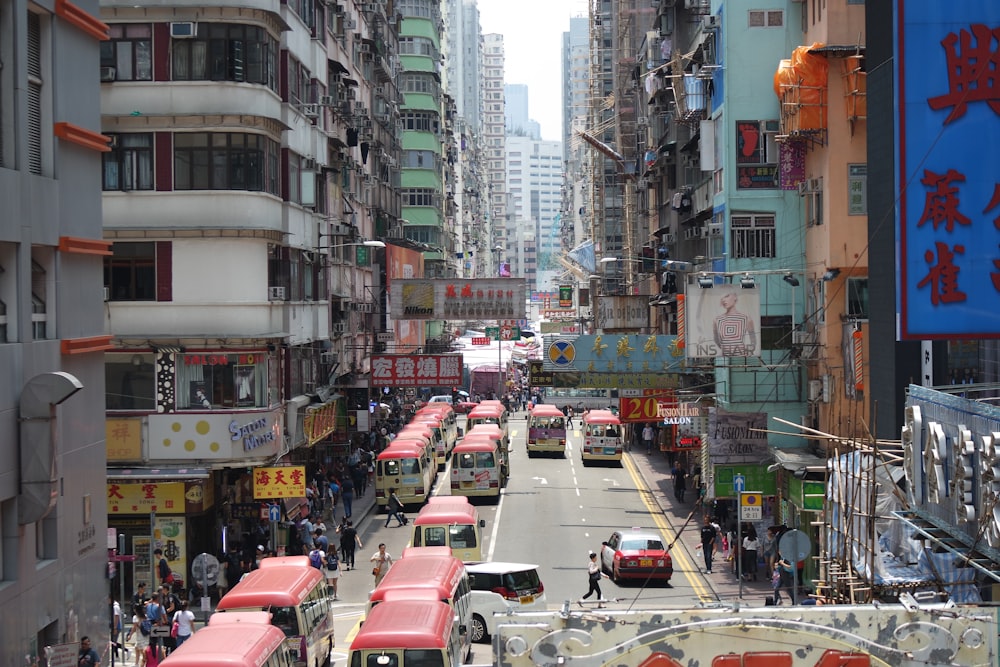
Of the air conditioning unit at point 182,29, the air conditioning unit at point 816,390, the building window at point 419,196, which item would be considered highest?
the building window at point 419,196

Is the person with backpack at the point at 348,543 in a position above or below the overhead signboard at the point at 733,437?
below

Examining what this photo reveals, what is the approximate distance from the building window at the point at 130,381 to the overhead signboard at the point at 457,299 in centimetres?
1541

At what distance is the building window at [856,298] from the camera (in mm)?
34094

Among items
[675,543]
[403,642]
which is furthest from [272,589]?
[675,543]

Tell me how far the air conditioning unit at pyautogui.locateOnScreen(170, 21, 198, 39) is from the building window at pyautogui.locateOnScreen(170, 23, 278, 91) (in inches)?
7.6

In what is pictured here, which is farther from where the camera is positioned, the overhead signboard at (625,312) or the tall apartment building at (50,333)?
the overhead signboard at (625,312)

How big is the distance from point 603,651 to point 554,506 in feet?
104

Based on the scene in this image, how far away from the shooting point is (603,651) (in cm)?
1131

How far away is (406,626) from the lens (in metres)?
18.6

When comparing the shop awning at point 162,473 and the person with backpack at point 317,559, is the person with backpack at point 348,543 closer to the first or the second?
the person with backpack at point 317,559

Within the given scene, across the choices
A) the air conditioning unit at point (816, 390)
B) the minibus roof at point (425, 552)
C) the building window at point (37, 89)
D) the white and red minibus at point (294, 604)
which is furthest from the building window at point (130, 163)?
the air conditioning unit at point (816, 390)

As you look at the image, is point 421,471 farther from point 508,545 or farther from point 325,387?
point 508,545

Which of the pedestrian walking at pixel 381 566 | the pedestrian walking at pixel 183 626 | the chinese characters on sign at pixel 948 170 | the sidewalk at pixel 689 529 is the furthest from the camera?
the sidewalk at pixel 689 529

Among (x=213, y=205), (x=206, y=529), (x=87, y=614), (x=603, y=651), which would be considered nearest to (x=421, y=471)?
(x=206, y=529)
